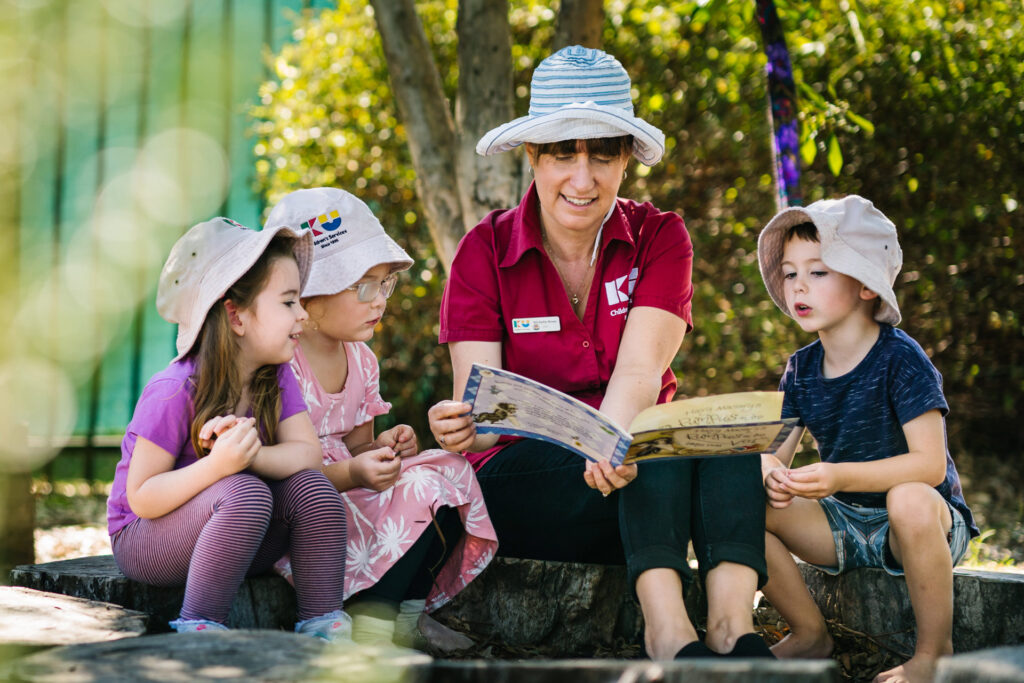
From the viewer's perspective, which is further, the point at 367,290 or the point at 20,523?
the point at 20,523

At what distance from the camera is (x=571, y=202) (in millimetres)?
2639

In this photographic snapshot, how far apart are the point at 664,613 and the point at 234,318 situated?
1.19 m

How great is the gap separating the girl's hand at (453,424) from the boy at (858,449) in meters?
0.71

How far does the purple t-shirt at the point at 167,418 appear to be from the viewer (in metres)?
2.23

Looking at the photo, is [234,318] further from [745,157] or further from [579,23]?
[745,157]

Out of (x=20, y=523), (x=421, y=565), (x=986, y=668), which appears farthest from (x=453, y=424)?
(x=20, y=523)

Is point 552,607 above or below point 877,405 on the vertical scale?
below

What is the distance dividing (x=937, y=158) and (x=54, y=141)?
538 centimetres

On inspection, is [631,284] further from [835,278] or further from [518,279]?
[835,278]

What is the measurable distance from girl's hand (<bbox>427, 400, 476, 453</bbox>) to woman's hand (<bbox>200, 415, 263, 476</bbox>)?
410 millimetres

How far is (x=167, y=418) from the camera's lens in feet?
7.33

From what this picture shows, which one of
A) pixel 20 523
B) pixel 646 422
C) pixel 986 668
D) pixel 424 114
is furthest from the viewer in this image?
pixel 424 114

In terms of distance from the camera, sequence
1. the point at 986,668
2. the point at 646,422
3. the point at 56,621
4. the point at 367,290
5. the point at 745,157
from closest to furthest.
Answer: the point at 986,668 < the point at 56,621 < the point at 646,422 < the point at 367,290 < the point at 745,157

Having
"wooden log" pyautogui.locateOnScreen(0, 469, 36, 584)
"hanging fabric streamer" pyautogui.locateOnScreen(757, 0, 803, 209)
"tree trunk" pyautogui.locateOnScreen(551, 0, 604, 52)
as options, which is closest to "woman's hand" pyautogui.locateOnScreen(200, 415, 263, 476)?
"wooden log" pyautogui.locateOnScreen(0, 469, 36, 584)
